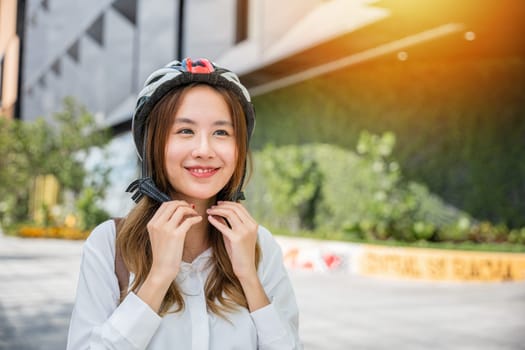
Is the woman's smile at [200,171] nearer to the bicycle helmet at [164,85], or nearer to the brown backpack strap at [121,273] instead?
the bicycle helmet at [164,85]

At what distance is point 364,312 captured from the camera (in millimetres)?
6973

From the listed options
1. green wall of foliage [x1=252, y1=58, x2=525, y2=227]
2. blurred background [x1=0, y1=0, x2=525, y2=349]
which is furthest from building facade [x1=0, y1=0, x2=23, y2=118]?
green wall of foliage [x1=252, y1=58, x2=525, y2=227]

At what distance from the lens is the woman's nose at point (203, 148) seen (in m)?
1.57

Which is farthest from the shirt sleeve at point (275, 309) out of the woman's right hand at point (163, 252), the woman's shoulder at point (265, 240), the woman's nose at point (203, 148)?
the woman's nose at point (203, 148)

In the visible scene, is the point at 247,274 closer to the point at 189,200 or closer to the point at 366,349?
the point at 189,200

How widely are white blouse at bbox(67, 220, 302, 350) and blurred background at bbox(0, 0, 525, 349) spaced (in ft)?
12.2

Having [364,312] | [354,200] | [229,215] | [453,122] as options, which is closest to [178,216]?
[229,215]

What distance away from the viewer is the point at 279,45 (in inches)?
559

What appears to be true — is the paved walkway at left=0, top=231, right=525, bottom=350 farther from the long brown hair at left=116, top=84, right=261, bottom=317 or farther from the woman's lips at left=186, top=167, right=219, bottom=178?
the woman's lips at left=186, top=167, right=219, bottom=178

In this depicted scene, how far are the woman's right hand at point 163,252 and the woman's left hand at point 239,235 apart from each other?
102 millimetres

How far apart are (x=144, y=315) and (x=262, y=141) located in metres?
16.7

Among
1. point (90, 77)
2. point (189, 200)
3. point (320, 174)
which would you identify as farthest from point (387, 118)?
point (90, 77)

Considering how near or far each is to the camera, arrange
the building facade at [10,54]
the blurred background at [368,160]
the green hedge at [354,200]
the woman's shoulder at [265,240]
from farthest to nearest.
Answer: the building facade at [10,54] < the green hedge at [354,200] < the blurred background at [368,160] < the woman's shoulder at [265,240]

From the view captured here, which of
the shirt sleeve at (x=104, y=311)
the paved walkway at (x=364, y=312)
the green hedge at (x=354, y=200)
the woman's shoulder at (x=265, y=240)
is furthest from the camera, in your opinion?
the green hedge at (x=354, y=200)
